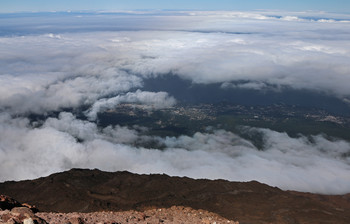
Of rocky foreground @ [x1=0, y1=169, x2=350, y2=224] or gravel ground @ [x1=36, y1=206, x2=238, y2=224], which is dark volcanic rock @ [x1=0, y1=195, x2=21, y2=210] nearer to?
gravel ground @ [x1=36, y1=206, x2=238, y2=224]

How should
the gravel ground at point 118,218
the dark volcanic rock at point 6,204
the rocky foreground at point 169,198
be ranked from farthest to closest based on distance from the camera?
1. the rocky foreground at point 169,198
2. the dark volcanic rock at point 6,204
3. the gravel ground at point 118,218

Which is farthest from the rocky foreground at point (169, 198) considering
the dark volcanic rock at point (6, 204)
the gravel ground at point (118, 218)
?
the dark volcanic rock at point (6, 204)

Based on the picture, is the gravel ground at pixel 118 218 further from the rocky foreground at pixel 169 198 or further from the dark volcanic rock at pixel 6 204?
the rocky foreground at pixel 169 198

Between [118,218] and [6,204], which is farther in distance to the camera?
[118,218]

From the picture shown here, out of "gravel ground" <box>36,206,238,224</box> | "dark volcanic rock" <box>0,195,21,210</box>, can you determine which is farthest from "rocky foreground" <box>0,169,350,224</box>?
"dark volcanic rock" <box>0,195,21,210</box>

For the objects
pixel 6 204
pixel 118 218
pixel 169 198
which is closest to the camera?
pixel 6 204

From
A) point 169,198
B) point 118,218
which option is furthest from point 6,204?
point 169,198

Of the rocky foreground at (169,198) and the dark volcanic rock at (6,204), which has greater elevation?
the dark volcanic rock at (6,204)

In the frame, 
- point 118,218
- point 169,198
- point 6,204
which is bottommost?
point 169,198

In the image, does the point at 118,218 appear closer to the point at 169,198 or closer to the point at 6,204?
the point at 6,204
